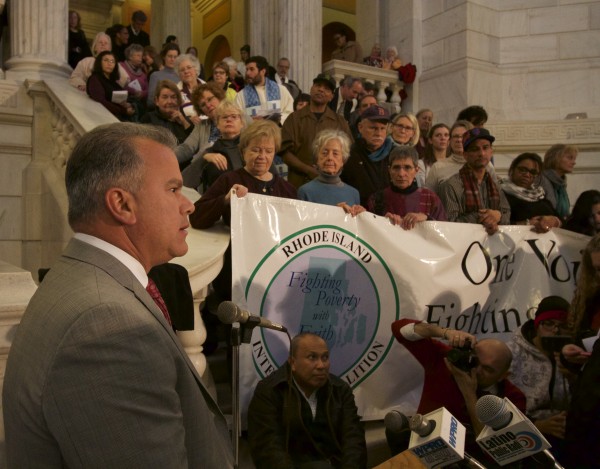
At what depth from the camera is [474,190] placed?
5.09 m

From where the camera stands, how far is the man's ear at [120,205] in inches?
53.5

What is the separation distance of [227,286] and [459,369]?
1.41m

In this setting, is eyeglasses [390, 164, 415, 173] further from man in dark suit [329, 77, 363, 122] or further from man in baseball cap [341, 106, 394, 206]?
man in dark suit [329, 77, 363, 122]

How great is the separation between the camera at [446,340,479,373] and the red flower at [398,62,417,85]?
8101 millimetres

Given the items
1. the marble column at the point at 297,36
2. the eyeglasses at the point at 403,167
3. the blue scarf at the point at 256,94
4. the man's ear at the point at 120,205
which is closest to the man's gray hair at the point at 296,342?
the eyeglasses at the point at 403,167

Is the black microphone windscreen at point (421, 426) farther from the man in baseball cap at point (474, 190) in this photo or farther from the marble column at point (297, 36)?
the marble column at point (297, 36)

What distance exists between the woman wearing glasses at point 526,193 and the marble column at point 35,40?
4786 mm

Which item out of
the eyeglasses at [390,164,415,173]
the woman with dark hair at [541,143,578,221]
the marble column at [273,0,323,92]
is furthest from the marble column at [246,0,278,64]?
the eyeglasses at [390,164,415,173]

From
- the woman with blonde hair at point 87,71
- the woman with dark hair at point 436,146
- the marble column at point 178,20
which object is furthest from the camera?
the marble column at point 178,20

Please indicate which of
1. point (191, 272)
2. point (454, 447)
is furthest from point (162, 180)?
point (191, 272)

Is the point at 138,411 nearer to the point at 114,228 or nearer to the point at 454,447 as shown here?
the point at 114,228

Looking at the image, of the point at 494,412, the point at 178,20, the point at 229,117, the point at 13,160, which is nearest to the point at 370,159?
the point at 229,117

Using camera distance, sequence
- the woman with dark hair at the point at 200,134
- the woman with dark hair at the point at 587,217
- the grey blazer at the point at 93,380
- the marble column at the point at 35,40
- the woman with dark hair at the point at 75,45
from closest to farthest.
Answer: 1. the grey blazer at the point at 93,380
2. the woman with dark hair at the point at 200,134
3. the woman with dark hair at the point at 587,217
4. the marble column at the point at 35,40
5. the woman with dark hair at the point at 75,45

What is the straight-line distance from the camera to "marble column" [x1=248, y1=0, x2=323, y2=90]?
9.87 meters
